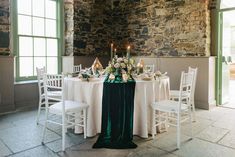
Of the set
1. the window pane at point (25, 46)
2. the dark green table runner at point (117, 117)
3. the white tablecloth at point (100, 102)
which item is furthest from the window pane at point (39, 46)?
the dark green table runner at point (117, 117)

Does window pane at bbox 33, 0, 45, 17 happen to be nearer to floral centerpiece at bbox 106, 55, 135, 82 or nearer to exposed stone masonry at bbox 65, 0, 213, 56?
exposed stone masonry at bbox 65, 0, 213, 56

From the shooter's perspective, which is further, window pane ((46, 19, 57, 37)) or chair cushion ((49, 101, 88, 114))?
window pane ((46, 19, 57, 37))

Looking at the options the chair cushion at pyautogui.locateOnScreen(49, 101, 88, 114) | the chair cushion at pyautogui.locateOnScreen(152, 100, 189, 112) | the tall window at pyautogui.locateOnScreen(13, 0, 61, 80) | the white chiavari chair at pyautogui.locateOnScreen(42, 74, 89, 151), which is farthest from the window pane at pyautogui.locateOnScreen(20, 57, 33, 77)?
the chair cushion at pyautogui.locateOnScreen(152, 100, 189, 112)

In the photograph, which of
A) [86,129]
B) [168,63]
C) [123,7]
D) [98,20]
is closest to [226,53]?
[168,63]

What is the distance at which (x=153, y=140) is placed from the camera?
302cm

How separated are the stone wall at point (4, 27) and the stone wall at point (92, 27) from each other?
1.65 metres

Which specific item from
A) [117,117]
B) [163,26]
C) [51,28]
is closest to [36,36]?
[51,28]

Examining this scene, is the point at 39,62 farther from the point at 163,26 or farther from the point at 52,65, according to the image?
the point at 163,26

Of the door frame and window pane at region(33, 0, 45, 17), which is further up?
window pane at region(33, 0, 45, 17)

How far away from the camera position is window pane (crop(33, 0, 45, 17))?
16.4 feet

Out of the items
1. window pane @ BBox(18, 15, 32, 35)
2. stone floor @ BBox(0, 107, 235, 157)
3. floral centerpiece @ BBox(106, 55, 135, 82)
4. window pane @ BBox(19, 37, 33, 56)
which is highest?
window pane @ BBox(18, 15, 32, 35)

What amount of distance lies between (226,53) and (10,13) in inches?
199

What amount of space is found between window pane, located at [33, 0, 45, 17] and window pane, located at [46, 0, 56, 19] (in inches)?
5.4

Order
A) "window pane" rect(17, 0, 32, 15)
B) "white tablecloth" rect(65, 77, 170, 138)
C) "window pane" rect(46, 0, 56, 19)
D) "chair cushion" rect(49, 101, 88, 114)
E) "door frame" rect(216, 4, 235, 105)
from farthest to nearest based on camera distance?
1. "window pane" rect(46, 0, 56, 19)
2. "door frame" rect(216, 4, 235, 105)
3. "window pane" rect(17, 0, 32, 15)
4. "white tablecloth" rect(65, 77, 170, 138)
5. "chair cushion" rect(49, 101, 88, 114)
